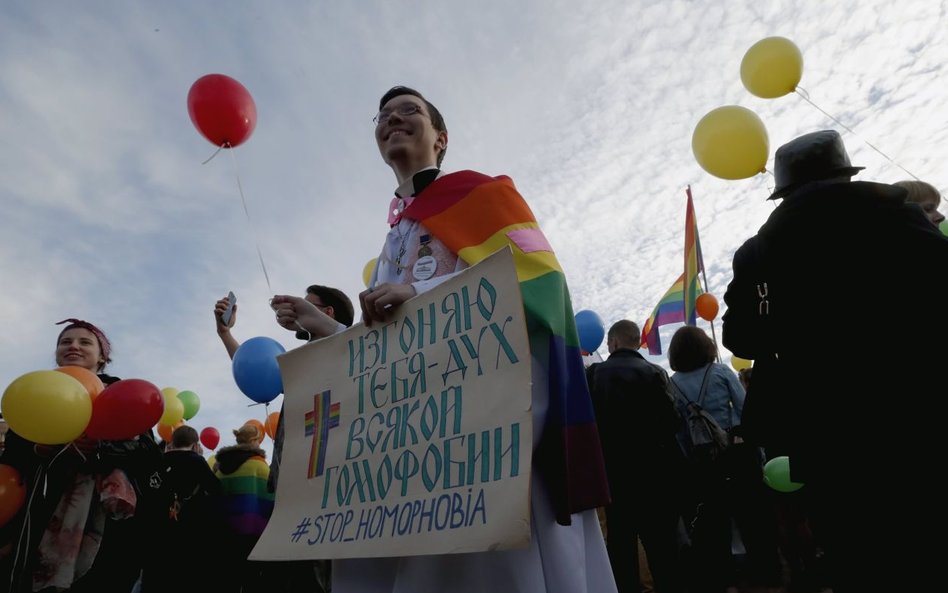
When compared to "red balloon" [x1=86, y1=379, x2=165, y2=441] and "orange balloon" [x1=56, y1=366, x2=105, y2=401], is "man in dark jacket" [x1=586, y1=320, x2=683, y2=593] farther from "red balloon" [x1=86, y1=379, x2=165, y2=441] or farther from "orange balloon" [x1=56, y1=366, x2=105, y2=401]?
"orange balloon" [x1=56, y1=366, x2=105, y2=401]

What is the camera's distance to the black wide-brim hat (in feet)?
6.21

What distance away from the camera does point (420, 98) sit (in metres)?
2.09

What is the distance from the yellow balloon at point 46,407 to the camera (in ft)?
8.05

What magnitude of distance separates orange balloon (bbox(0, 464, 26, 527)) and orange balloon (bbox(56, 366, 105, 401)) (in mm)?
465

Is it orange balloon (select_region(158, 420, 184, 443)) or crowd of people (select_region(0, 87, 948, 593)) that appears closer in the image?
crowd of people (select_region(0, 87, 948, 593))

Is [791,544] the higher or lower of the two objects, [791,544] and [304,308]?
the lower

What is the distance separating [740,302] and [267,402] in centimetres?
328

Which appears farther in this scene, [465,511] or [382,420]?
[382,420]

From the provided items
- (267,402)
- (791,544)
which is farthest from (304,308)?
(791,544)

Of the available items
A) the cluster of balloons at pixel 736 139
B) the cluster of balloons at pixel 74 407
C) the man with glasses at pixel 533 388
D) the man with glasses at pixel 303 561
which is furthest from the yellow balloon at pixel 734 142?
the cluster of balloons at pixel 74 407

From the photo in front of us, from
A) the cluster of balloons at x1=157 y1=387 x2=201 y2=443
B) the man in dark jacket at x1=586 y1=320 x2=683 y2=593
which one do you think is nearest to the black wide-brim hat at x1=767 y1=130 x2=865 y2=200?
the man in dark jacket at x1=586 y1=320 x2=683 y2=593

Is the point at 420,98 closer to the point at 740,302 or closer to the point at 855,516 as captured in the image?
the point at 740,302

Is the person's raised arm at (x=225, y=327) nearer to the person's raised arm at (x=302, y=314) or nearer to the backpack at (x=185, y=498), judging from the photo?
the backpack at (x=185, y=498)

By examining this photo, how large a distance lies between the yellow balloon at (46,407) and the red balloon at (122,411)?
9 cm
